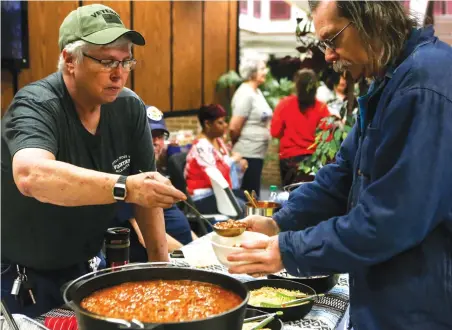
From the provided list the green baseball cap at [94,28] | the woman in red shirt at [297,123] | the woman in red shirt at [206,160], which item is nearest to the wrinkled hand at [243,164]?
the woman in red shirt at [297,123]

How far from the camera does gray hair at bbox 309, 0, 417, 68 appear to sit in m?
1.30

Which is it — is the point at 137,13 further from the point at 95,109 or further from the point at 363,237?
the point at 363,237

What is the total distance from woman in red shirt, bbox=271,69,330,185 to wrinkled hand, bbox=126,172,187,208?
4.11 m

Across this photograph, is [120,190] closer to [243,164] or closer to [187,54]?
[243,164]

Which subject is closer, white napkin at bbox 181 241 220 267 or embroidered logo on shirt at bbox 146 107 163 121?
white napkin at bbox 181 241 220 267

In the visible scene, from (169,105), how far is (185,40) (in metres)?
0.89

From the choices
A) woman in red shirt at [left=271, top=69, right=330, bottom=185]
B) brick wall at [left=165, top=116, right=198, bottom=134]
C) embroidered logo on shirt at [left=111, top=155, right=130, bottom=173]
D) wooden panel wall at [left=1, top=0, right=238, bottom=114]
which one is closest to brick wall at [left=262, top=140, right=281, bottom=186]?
wooden panel wall at [left=1, top=0, right=238, bottom=114]

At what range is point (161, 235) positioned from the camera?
213 centimetres

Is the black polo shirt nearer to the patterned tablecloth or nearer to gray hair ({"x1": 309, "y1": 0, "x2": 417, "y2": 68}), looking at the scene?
the patterned tablecloth

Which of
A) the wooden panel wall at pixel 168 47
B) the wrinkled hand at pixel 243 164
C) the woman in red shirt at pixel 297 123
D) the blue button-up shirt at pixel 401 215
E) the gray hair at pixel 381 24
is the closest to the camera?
the blue button-up shirt at pixel 401 215

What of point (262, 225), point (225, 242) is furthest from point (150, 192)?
point (262, 225)

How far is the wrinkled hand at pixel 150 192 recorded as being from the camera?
55.9 inches

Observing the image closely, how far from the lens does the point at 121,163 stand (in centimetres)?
202

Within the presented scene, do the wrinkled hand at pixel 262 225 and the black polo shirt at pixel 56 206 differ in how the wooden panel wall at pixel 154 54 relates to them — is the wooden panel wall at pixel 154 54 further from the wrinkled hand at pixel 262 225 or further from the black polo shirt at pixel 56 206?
the wrinkled hand at pixel 262 225
